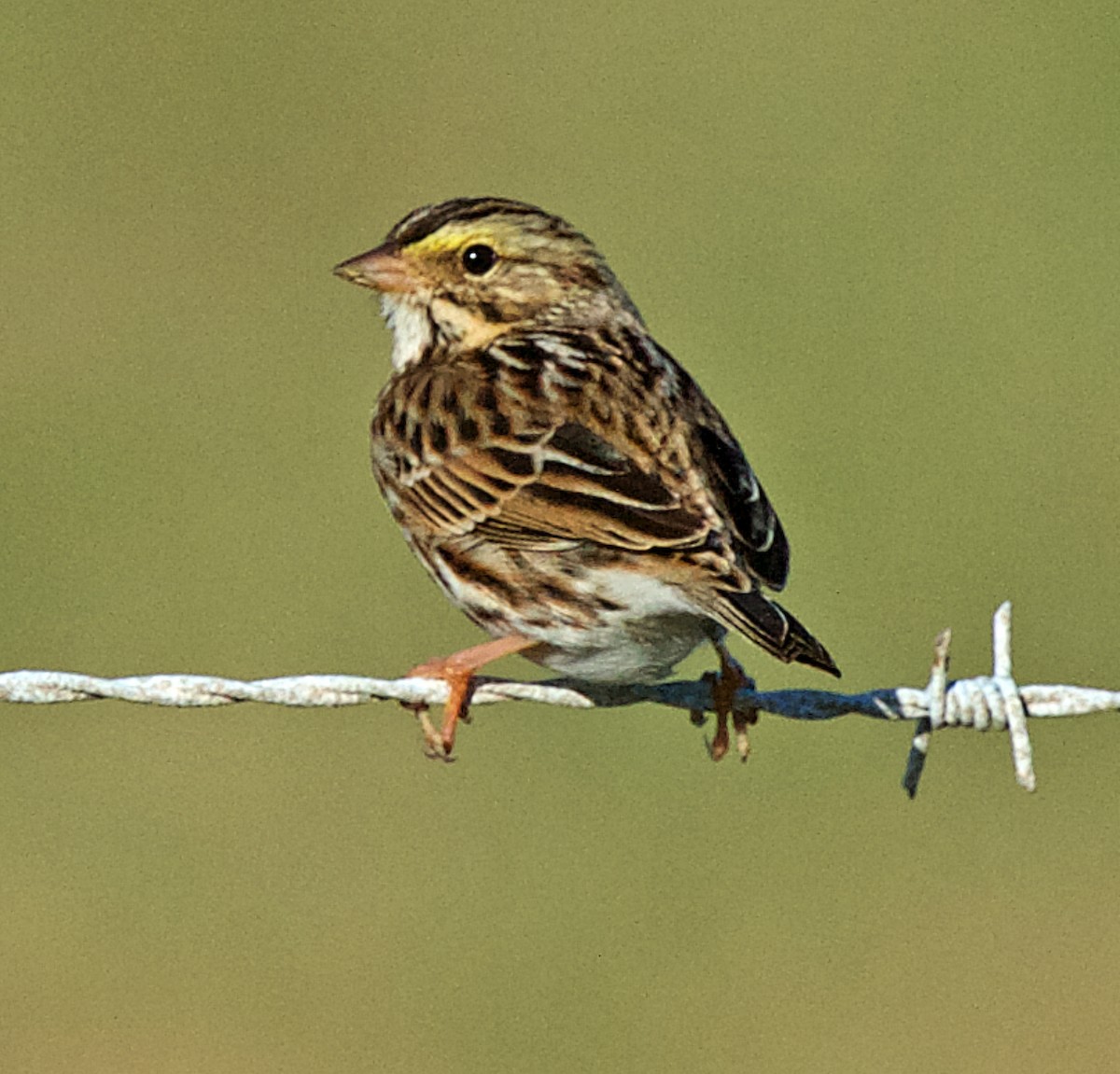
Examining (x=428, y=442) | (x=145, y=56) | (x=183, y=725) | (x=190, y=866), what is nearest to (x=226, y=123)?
(x=145, y=56)

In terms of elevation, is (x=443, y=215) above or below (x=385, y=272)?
above

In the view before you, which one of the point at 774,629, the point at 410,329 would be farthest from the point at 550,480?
the point at 410,329

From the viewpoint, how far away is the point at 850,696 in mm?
5574

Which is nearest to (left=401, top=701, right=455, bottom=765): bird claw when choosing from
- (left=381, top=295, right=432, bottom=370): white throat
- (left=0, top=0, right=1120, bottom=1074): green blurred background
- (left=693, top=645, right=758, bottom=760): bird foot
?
(left=693, top=645, right=758, bottom=760): bird foot

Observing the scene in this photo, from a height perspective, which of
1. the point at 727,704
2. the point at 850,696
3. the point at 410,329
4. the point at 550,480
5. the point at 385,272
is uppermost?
the point at 385,272

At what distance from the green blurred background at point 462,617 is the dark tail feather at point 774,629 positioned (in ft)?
11.0

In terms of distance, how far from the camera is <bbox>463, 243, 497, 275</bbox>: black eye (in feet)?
23.6

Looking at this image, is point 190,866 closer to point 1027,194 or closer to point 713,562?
point 713,562

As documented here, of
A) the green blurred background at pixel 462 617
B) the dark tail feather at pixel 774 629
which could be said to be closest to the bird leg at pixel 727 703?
the dark tail feather at pixel 774 629

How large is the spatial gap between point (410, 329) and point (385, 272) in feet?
0.62

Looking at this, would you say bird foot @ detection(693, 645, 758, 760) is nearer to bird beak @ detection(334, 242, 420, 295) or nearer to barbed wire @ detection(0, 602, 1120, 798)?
barbed wire @ detection(0, 602, 1120, 798)

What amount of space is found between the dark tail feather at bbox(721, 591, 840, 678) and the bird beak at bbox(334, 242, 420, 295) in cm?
185

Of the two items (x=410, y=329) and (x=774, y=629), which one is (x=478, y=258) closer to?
(x=410, y=329)

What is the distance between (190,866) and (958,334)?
17.2 ft
